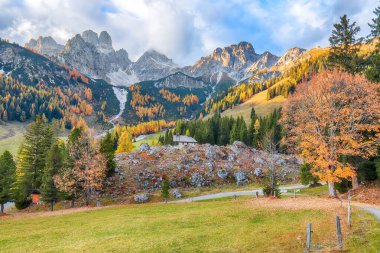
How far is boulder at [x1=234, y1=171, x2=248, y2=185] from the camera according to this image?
2911 inches

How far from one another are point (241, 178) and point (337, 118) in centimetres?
4344

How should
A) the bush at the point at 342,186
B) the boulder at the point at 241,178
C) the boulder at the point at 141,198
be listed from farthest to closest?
the boulder at the point at 241,178 < the boulder at the point at 141,198 < the bush at the point at 342,186

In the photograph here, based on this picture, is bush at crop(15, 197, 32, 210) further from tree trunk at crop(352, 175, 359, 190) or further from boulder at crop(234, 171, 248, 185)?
tree trunk at crop(352, 175, 359, 190)

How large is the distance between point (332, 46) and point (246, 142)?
3349 inches

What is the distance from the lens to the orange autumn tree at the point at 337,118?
32.5 meters

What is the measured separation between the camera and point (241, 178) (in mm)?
74938

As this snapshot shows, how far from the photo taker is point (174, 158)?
3226 inches

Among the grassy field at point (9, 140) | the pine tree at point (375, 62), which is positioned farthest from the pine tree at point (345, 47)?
the grassy field at point (9, 140)

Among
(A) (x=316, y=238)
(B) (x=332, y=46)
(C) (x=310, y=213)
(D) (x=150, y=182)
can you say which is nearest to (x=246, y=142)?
(D) (x=150, y=182)

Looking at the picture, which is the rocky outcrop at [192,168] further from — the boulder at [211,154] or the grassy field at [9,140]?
the grassy field at [9,140]

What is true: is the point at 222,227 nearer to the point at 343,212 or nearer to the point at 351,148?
the point at 343,212

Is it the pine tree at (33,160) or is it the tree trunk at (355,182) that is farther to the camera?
the pine tree at (33,160)

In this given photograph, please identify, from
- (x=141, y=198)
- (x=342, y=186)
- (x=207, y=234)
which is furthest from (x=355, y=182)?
(x=141, y=198)

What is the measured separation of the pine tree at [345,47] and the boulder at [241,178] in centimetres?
3931
